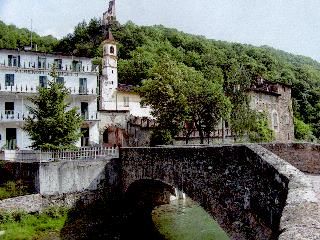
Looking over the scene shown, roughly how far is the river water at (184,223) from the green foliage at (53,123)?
28.8ft

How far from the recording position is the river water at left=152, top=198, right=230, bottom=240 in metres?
25.4

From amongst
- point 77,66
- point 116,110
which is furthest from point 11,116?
point 116,110

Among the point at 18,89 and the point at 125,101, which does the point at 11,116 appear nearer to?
the point at 18,89

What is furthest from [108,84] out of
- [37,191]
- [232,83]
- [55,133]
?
[37,191]

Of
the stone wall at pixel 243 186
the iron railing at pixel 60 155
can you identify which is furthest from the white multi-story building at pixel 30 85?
the stone wall at pixel 243 186

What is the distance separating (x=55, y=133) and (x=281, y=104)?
144ft

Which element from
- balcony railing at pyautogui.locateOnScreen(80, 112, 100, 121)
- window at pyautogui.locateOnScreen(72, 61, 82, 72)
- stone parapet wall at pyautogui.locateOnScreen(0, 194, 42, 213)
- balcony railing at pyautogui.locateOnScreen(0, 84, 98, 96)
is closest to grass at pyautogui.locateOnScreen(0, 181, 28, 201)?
stone parapet wall at pyautogui.locateOnScreen(0, 194, 42, 213)

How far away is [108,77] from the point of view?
53.1 meters

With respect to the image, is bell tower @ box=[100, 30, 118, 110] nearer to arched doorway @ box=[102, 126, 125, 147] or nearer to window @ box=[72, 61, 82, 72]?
arched doorway @ box=[102, 126, 125, 147]

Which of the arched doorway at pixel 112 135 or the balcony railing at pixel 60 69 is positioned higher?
the balcony railing at pixel 60 69

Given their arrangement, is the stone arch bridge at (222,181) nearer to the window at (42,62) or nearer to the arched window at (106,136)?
the arched window at (106,136)

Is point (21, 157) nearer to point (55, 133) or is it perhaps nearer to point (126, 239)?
point (55, 133)

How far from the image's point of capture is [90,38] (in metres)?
94.6

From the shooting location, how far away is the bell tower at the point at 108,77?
52594 millimetres
